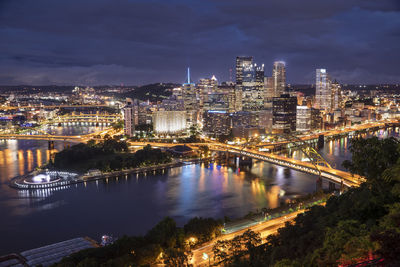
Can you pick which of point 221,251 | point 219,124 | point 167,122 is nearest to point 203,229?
point 221,251

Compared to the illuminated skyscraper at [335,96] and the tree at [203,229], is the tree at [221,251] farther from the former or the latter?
the illuminated skyscraper at [335,96]

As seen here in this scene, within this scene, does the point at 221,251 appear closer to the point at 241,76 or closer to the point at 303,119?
the point at 303,119

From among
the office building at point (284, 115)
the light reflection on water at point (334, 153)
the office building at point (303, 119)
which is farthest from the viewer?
the office building at point (303, 119)

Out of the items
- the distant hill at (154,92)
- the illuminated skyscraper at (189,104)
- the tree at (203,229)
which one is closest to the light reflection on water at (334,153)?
the tree at (203,229)

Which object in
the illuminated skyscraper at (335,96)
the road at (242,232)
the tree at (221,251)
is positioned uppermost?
the illuminated skyscraper at (335,96)

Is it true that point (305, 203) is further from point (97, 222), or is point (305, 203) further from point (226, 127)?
point (226, 127)

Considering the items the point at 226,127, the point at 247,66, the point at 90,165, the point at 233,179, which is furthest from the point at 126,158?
the point at 247,66

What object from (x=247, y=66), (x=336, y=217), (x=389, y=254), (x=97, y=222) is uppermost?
(x=247, y=66)
